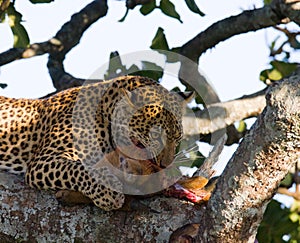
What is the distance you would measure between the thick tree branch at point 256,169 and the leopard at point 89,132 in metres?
1.05

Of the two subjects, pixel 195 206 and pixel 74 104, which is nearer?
pixel 195 206

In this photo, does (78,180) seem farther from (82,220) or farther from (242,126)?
(242,126)

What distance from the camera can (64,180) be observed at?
512 centimetres

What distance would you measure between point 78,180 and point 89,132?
516mm

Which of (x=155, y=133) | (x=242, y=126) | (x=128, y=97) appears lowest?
(x=242, y=126)

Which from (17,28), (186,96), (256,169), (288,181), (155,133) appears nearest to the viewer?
(256,169)

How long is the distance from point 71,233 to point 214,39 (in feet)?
11.1

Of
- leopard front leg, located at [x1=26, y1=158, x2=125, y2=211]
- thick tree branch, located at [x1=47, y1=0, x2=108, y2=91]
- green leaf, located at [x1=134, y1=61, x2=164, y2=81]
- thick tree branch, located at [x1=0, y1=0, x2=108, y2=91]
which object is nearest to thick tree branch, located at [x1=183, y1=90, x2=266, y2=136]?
green leaf, located at [x1=134, y1=61, x2=164, y2=81]

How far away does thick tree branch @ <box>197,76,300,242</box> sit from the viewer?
12.4 feet

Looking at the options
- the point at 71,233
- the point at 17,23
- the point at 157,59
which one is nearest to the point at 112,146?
the point at 71,233

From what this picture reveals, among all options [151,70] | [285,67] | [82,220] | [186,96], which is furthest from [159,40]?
[82,220]

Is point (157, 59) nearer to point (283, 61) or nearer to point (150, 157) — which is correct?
point (283, 61)

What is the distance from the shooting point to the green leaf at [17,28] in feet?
24.2

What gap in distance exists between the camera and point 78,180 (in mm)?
5066
